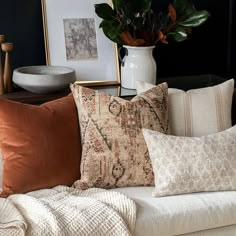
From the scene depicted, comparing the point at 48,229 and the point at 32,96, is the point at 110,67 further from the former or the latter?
the point at 48,229

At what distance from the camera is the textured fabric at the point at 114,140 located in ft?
6.70

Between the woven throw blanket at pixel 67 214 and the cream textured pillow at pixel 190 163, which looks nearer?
the woven throw blanket at pixel 67 214

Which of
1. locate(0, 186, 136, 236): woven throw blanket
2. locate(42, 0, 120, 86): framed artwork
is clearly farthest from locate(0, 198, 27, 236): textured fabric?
locate(42, 0, 120, 86): framed artwork

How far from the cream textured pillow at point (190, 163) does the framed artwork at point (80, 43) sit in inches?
29.2

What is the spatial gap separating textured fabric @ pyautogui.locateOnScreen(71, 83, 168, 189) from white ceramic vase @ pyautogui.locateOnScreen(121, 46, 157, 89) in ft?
1.49

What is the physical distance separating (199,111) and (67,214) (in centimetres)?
86

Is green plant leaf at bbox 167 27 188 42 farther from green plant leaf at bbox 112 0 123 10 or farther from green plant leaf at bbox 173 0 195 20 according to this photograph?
green plant leaf at bbox 112 0 123 10

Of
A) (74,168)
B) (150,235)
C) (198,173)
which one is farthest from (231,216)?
(74,168)

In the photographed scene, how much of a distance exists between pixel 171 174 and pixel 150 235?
0.93ft

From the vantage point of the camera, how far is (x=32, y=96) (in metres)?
2.38

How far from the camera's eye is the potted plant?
244 cm

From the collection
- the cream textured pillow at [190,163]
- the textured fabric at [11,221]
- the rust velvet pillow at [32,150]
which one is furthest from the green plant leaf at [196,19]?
the textured fabric at [11,221]

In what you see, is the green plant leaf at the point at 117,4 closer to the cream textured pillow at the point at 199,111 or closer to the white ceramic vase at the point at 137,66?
the white ceramic vase at the point at 137,66

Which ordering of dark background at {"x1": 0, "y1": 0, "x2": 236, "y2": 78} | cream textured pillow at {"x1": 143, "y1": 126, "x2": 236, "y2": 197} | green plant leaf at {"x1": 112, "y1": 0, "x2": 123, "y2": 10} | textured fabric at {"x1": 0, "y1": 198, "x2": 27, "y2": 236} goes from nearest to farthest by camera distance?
textured fabric at {"x1": 0, "y1": 198, "x2": 27, "y2": 236} → cream textured pillow at {"x1": 143, "y1": 126, "x2": 236, "y2": 197} → green plant leaf at {"x1": 112, "y1": 0, "x2": 123, "y2": 10} → dark background at {"x1": 0, "y1": 0, "x2": 236, "y2": 78}
